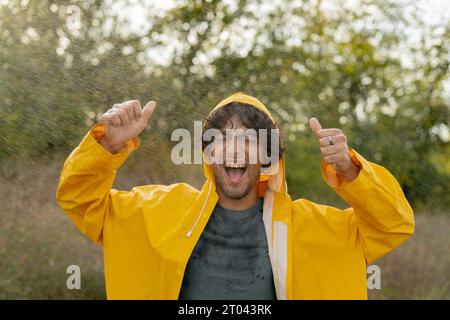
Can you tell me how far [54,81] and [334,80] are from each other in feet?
6.33

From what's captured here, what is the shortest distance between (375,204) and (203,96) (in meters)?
2.54

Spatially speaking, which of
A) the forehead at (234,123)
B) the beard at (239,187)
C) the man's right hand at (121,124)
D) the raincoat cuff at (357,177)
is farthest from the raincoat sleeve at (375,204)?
the man's right hand at (121,124)

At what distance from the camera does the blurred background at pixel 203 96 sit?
4207 millimetres

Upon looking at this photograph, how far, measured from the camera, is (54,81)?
168 inches

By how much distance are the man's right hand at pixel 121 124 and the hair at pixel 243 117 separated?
1.14 feet

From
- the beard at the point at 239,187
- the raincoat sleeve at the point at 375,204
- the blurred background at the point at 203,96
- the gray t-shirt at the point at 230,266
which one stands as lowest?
the gray t-shirt at the point at 230,266

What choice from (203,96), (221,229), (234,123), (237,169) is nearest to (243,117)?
(234,123)

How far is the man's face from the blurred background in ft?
6.62

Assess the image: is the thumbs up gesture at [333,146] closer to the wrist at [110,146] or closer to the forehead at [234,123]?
the forehead at [234,123]

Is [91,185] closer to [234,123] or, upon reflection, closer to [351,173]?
[234,123]

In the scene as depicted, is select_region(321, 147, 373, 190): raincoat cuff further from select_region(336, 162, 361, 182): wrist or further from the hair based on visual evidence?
the hair

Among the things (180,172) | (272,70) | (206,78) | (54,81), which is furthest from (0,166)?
(272,70)

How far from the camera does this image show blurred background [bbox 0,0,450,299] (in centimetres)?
421

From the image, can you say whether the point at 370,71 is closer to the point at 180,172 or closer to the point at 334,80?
the point at 334,80
